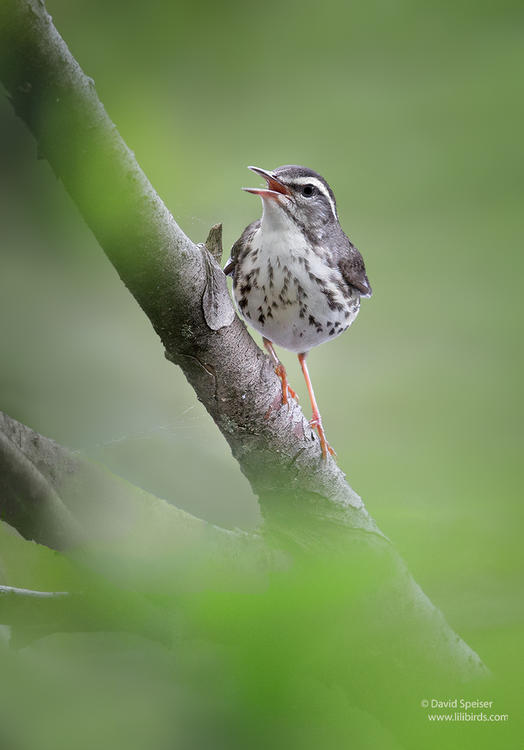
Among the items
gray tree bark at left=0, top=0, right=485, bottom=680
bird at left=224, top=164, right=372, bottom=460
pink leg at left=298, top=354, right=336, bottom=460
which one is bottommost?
gray tree bark at left=0, top=0, right=485, bottom=680

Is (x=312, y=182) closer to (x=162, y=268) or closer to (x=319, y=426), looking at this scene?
(x=319, y=426)

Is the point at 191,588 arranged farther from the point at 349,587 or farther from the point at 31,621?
the point at 31,621

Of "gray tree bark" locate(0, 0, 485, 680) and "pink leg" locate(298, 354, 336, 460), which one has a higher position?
"pink leg" locate(298, 354, 336, 460)

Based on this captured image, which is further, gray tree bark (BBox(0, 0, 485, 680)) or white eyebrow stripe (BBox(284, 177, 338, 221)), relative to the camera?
white eyebrow stripe (BBox(284, 177, 338, 221))

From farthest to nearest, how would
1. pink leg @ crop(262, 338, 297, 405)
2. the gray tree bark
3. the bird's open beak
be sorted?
1. the bird's open beak
2. pink leg @ crop(262, 338, 297, 405)
3. the gray tree bark

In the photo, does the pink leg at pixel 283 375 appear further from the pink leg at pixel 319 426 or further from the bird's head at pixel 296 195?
the bird's head at pixel 296 195

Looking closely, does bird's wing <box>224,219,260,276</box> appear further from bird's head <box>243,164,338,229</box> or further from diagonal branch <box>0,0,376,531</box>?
diagonal branch <box>0,0,376,531</box>

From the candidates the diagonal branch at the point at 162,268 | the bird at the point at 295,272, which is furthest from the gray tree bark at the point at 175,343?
the bird at the point at 295,272

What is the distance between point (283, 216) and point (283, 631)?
798 mm

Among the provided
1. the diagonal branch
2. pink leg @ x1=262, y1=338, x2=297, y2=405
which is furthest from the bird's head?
the diagonal branch

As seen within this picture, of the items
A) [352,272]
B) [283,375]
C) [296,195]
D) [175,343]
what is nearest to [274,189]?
[296,195]

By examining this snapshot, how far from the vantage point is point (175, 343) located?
516 mm

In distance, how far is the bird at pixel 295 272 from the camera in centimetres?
86

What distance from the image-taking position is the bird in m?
0.86
